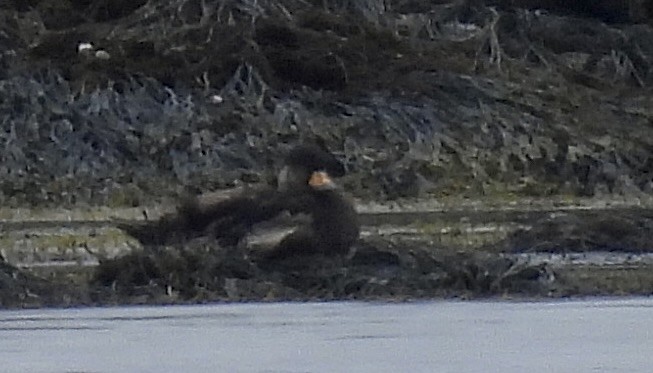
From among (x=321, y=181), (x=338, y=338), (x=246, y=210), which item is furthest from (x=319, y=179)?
(x=338, y=338)

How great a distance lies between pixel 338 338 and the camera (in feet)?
7.37

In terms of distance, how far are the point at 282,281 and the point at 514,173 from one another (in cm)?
43

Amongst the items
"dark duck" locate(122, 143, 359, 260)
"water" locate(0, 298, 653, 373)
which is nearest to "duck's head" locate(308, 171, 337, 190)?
"dark duck" locate(122, 143, 359, 260)

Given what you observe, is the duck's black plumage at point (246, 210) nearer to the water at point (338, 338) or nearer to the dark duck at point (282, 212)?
the dark duck at point (282, 212)

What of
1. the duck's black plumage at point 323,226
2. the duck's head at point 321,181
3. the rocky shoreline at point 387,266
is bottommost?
the rocky shoreline at point 387,266

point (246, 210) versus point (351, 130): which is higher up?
point (351, 130)

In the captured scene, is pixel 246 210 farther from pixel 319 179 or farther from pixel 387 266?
pixel 387 266

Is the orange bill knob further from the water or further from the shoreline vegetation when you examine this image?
the water

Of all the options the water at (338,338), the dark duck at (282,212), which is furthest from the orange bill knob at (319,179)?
the water at (338,338)

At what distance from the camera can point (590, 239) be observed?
8.58 ft

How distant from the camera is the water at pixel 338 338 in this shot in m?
2.10

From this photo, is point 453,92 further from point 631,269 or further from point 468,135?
point 631,269

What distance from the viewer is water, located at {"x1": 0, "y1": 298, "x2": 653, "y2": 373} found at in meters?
2.10

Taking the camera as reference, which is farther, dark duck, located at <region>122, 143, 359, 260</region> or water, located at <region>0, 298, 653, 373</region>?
dark duck, located at <region>122, 143, 359, 260</region>
